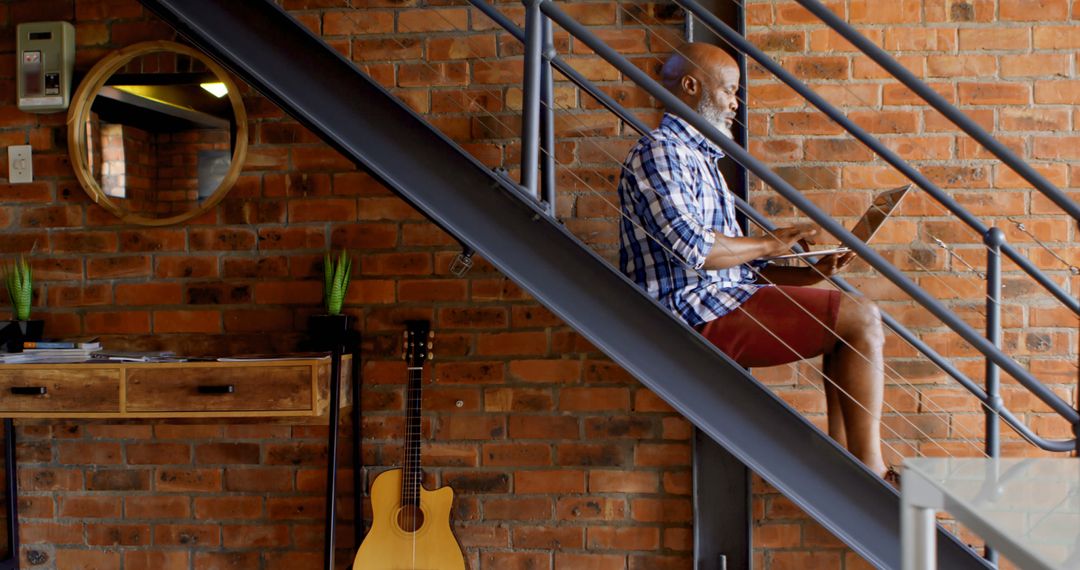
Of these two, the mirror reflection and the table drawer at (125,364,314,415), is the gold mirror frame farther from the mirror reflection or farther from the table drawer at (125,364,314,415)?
the table drawer at (125,364,314,415)

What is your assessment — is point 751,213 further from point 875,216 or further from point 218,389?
point 218,389

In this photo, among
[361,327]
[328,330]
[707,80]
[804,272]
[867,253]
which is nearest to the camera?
[867,253]

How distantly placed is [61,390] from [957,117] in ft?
7.31

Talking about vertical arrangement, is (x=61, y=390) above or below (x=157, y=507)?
above

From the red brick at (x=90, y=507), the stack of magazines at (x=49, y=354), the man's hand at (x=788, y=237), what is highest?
the man's hand at (x=788, y=237)

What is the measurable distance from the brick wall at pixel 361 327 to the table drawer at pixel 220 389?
1.11 ft

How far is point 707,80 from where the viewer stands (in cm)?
196

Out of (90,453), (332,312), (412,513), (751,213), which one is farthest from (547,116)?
(90,453)

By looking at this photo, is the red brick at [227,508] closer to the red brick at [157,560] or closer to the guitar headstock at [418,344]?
the red brick at [157,560]

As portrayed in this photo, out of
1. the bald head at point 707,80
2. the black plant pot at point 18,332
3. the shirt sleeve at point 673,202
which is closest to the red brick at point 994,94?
the bald head at point 707,80

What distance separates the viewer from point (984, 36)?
2316 mm

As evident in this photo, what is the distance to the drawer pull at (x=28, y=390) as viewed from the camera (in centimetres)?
215

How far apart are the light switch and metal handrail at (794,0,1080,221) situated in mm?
2330

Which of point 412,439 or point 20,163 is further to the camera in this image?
point 20,163
